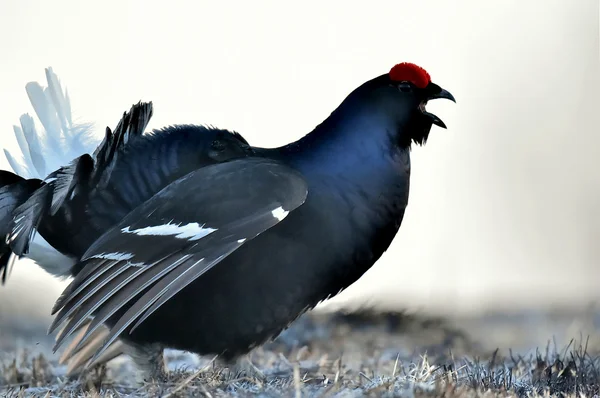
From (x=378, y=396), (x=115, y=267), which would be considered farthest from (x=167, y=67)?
(x=378, y=396)

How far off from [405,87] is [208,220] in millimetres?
392

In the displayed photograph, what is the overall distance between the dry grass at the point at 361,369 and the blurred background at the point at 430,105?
0.06 m

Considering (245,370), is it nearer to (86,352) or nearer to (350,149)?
(86,352)

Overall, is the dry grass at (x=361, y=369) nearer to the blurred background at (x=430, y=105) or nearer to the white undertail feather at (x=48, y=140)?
the blurred background at (x=430, y=105)

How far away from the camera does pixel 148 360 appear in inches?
44.7

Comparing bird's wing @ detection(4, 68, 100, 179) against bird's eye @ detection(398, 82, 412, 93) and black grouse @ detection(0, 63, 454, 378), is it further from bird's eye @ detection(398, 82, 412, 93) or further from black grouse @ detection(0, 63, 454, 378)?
bird's eye @ detection(398, 82, 412, 93)

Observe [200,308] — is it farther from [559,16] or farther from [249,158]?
[559,16]

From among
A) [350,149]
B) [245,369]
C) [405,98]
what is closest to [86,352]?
[245,369]

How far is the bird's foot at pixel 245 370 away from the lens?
1.15 metres

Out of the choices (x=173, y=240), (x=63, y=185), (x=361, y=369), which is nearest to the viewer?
(x=173, y=240)

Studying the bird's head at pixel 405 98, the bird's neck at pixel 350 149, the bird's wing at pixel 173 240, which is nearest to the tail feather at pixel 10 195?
→ the bird's wing at pixel 173 240

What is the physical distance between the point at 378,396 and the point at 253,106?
52cm

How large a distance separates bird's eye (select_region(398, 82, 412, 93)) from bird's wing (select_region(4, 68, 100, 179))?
502 mm

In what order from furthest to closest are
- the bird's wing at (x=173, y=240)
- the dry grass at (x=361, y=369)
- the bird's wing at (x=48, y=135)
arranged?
the bird's wing at (x=48, y=135) → the dry grass at (x=361, y=369) → the bird's wing at (x=173, y=240)
